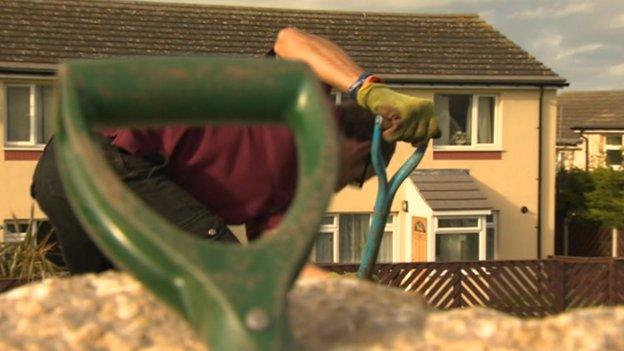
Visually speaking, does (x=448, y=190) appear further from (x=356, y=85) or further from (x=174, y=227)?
(x=174, y=227)

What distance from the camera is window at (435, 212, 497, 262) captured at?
22.5 meters

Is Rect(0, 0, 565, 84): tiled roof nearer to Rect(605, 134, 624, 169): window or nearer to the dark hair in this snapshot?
Rect(605, 134, 624, 169): window

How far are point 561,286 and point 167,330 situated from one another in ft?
50.8

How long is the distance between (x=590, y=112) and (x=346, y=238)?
17699 millimetres

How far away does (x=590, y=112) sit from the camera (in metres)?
37.8

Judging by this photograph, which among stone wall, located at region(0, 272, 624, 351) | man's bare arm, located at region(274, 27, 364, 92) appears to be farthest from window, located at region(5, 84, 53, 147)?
stone wall, located at region(0, 272, 624, 351)

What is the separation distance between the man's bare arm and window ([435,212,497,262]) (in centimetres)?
1978

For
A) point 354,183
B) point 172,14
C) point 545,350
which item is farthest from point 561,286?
point 545,350

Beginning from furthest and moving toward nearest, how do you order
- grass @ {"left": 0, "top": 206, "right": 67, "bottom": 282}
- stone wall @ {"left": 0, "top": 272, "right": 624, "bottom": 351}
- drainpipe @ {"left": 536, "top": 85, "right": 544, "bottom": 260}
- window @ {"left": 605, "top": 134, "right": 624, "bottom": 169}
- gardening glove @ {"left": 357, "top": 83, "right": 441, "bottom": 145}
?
window @ {"left": 605, "top": 134, "right": 624, "bottom": 169} < drainpipe @ {"left": 536, "top": 85, "right": 544, "bottom": 260} < grass @ {"left": 0, "top": 206, "right": 67, "bottom": 282} < gardening glove @ {"left": 357, "top": 83, "right": 441, "bottom": 145} < stone wall @ {"left": 0, "top": 272, "right": 624, "bottom": 351}

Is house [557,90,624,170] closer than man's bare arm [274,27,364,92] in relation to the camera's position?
No

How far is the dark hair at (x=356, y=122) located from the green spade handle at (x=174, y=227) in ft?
5.98

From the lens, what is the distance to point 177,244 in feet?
3.21

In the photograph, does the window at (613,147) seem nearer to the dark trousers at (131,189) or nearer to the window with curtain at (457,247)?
the window with curtain at (457,247)

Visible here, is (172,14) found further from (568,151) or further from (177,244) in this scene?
(177,244)
